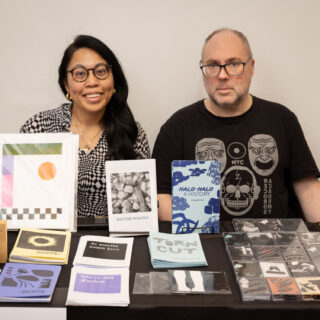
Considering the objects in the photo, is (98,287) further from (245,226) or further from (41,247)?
(245,226)

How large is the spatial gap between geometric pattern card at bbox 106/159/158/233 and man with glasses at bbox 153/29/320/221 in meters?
0.44

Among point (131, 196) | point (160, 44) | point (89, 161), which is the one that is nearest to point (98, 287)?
point (131, 196)

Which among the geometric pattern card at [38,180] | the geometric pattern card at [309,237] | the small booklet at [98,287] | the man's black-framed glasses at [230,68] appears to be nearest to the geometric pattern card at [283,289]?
the geometric pattern card at [309,237]

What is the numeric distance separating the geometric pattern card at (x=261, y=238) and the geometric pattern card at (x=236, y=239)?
16 millimetres

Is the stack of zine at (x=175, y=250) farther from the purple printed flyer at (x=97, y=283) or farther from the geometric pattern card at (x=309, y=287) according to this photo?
the geometric pattern card at (x=309, y=287)

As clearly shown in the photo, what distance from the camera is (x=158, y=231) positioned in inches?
53.8

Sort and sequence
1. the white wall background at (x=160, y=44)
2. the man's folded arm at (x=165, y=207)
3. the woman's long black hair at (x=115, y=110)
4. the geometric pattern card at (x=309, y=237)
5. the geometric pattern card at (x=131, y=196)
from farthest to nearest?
→ the white wall background at (x=160, y=44) → the woman's long black hair at (x=115, y=110) → the man's folded arm at (x=165, y=207) → the geometric pattern card at (x=131, y=196) → the geometric pattern card at (x=309, y=237)

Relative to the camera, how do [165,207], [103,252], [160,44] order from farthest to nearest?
[160,44] → [165,207] → [103,252]

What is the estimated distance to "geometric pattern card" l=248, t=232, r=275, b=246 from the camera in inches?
48.3

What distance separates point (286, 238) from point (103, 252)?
1.86 feet

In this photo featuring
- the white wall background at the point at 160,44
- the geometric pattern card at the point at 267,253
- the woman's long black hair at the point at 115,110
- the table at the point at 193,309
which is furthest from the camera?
the white wall background at the point at 160,44

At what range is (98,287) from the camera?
104 centimetres

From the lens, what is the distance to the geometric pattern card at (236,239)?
1.24 m

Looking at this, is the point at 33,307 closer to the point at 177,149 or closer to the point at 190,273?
the point at 190,273
